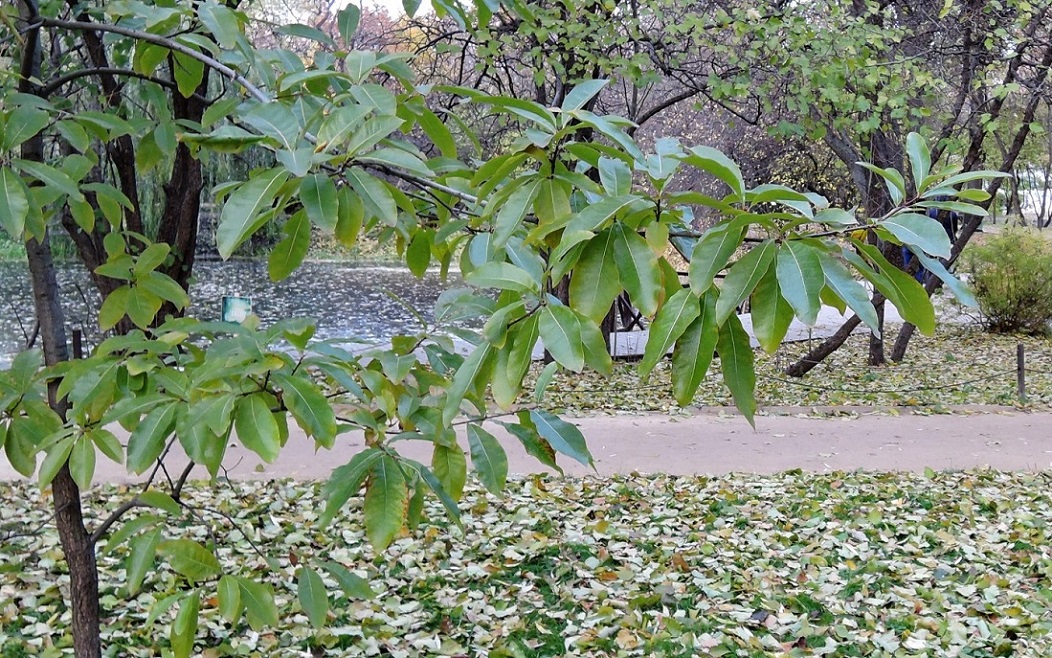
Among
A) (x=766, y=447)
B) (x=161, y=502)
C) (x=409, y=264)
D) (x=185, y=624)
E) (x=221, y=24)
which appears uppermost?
(x=221, y=24)

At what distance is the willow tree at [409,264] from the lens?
44.8 inches

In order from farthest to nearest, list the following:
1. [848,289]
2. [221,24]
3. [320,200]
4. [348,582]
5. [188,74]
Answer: [188,74] < [348,582] < [221,24] < [320,200] < [848,289]

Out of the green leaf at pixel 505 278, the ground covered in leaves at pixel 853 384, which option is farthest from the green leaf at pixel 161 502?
the ground covered in leaves at pixel 853 384

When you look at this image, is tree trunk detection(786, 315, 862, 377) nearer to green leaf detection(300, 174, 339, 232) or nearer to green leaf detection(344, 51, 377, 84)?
green leaf detection(344, 51, 377, 84)

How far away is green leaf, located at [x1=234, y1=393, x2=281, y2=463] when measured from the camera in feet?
4.80

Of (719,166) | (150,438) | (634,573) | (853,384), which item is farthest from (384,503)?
(853,384)

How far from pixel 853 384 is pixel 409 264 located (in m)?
9.52

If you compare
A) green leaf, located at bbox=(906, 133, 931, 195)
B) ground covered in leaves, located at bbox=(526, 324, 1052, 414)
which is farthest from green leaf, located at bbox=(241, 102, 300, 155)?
ground covered in leaves, located at bbox=(526, 324, 1052, 414)

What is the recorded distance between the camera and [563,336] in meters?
1.10

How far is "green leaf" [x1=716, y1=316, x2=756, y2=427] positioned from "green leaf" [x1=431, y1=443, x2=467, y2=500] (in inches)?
26.1

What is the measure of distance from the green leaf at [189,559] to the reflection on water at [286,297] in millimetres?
11023

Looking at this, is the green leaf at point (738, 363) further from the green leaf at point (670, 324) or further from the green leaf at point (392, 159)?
the green leaf at point (392, 159)

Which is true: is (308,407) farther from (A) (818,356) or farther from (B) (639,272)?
(A) (818,356)

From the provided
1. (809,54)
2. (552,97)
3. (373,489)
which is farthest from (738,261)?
(552,97)
